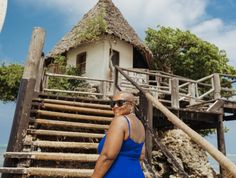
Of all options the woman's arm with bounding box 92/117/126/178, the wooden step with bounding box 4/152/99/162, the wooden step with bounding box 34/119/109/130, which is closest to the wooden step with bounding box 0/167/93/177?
the wooden step with bounding box 4/152/99/162

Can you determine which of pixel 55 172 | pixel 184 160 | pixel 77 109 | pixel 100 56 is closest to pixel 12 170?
pixel 55 172

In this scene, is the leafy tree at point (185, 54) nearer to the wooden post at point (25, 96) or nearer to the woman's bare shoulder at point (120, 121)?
the wooden post at point (25, 96)

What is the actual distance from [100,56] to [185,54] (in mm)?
6801

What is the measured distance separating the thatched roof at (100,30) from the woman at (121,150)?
13684 millimetres

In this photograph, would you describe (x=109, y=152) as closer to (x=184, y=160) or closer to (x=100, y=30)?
(x=184, y=160)

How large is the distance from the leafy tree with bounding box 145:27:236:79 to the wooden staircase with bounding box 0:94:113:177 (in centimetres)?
1313

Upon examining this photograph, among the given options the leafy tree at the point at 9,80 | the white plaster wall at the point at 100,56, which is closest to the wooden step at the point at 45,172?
the white plaster wall at the point at 100,56

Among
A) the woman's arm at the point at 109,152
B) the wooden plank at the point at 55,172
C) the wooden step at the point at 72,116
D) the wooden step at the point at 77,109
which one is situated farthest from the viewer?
the wooden step at the point at 77,109

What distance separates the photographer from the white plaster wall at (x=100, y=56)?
1573cm

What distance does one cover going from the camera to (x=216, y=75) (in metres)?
9.73

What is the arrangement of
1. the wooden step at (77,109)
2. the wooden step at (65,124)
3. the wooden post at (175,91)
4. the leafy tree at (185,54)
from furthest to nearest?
1. the leafy tree at (185,54)
2. the wooden post at (175,91)
3. the wooden step at (77,109)
4. the wooden step at (65,124)

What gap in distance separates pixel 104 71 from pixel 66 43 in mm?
3116

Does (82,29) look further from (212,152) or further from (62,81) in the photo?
(212,152)

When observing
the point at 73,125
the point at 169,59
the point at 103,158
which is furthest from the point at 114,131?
the point at 169,59
